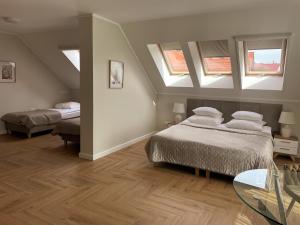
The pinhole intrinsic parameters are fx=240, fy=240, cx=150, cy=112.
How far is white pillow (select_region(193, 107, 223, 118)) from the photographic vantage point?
15.2ft

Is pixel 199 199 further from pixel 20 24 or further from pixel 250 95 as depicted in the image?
pixel 20 24

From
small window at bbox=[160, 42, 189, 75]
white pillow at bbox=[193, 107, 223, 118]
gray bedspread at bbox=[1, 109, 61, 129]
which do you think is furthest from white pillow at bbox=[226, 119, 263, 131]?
gray bedspread at bbox=[1, 109, 61, 129]

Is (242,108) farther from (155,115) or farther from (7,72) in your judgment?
(7,72)

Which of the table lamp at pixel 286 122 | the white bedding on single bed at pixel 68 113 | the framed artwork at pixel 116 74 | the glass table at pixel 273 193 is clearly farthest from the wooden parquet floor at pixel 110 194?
the white bedding on single bed at pixel 68 113

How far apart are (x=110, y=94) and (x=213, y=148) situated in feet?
6.35

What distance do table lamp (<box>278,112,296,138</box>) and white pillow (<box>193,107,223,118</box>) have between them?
3.50 feet

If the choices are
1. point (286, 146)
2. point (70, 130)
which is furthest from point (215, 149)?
point (70, 130)

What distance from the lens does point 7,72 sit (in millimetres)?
5402

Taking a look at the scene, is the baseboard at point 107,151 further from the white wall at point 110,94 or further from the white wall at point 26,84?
the white wall at point 26,84

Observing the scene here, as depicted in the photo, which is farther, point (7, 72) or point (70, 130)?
point (7, 72)

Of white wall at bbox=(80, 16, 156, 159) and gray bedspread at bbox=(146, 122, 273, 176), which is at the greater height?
white wall at bbox=(80, 16, 156, 159)

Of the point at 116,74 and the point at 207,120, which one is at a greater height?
the point at 116,74

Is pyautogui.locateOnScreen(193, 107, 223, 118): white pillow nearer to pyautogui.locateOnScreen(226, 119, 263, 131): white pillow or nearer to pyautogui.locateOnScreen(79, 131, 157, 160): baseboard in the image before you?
pyautogui.locateOnScreen(226, 119, 263, 131): white pillow

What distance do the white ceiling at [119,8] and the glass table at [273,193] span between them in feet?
6.77
